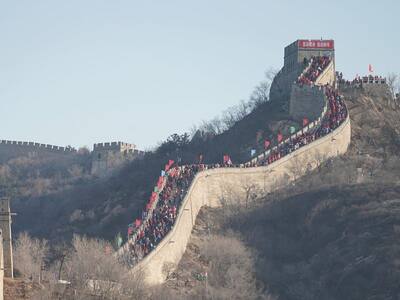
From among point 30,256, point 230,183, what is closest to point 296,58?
point 230,183

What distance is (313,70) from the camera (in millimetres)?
141625

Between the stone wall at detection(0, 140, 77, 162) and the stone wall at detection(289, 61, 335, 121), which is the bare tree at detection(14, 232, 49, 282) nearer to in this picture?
the stone wall at detection(289, 61, 335, 121)

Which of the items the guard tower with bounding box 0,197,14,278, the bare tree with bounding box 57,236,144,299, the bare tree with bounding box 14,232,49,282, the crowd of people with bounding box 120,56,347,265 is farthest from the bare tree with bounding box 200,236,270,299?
the guard tower with bounding box 0,197,14,278

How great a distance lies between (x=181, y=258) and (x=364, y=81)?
3683 cm

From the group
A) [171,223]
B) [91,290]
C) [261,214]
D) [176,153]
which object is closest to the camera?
[91,290]

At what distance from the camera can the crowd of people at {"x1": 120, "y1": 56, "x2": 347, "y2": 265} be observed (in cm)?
10450

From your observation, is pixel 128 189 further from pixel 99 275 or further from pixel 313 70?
pixel 99 275

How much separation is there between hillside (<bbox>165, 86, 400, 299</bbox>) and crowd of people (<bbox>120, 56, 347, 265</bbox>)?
219 centimetres

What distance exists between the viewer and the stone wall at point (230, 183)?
344ft

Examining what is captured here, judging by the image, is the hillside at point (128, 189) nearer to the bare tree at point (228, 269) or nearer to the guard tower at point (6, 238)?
the bare tree at point (228, 269)

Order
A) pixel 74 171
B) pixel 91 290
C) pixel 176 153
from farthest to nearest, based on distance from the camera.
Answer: pixel 74 171, pixel 176 153, pixel 91 290

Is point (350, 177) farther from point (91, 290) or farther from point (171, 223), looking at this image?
point (91, 290)

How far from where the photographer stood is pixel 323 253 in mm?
108750

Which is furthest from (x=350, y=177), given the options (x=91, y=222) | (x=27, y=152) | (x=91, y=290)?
(x=27, y=152)
